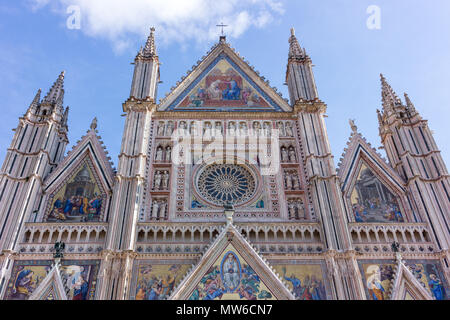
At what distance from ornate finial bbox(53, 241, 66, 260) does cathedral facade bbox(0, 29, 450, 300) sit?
1.5 inches

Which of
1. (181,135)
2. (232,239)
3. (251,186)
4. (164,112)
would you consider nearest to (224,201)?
(251,186)

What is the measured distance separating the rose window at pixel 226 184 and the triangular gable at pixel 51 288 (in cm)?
590

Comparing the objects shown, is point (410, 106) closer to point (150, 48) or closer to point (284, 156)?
point (284, 156)

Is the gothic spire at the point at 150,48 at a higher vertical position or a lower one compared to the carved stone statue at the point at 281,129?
higher

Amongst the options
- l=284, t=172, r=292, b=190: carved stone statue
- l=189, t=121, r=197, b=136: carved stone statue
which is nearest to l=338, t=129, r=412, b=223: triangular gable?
l=284, t=172, r=292, b=190: carved stone statue

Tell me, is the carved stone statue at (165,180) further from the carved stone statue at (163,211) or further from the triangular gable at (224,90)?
the triangular gable at (224,90)

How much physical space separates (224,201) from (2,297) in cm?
808

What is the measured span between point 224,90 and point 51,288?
1154cm

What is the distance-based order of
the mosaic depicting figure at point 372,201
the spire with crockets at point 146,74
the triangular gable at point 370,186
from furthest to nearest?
the spire with crockets at point 146,74, the triangular gable at point 370,186, the mosaic depicting figure at point 372,201

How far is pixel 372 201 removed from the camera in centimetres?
1669

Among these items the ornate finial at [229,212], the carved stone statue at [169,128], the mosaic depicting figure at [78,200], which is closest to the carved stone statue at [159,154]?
the carved stone statue at [169,128]

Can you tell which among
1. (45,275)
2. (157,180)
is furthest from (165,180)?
(45,275)

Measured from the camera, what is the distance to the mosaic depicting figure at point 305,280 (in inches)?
542

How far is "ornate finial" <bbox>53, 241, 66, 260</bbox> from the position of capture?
14.2m
